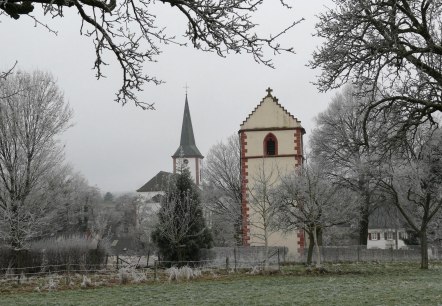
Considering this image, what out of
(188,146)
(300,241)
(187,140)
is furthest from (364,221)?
(187,140)

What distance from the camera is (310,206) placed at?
27453 millimetres

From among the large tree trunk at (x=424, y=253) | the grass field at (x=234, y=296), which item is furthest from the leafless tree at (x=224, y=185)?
the grass field at (x=234, y=296)

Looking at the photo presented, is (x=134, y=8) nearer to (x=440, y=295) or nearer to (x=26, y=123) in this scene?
(x=440, y=295)

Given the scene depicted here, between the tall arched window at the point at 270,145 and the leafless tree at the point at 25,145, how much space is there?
14094 mm

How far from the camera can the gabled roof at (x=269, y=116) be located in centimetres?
3650

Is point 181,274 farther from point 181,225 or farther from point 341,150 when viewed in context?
point 341,150

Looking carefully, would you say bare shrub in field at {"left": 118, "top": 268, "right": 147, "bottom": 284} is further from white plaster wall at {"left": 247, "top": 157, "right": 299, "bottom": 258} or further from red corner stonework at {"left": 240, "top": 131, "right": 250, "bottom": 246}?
white plaster wall at {"left": 247, "top": 157, "right": 299, "bottom": 258}

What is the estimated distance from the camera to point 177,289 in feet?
59.7

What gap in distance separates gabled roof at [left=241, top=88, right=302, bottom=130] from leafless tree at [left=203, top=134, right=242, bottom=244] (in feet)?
38.2

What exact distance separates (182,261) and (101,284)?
319 inches

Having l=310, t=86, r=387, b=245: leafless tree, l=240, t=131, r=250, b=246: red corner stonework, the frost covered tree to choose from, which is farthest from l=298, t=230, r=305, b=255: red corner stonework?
the frost covered tree

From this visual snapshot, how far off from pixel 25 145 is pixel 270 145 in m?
16.2

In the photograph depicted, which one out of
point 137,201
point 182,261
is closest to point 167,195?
point 182,261

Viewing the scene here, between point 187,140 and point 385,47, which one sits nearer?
point 385,47
